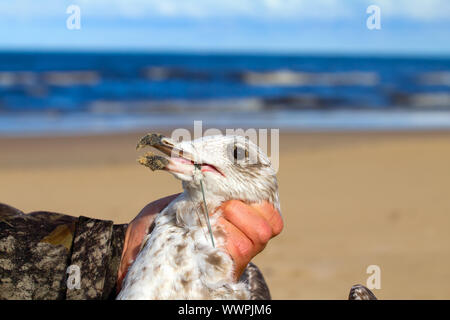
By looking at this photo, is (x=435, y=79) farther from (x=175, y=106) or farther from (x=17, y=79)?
(x=17, y=79)

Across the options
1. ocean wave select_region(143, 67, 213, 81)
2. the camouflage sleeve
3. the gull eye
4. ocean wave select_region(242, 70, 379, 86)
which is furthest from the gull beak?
ocean wave select_region(143, 67, 213, 81)

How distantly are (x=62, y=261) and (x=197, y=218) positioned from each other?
642mm

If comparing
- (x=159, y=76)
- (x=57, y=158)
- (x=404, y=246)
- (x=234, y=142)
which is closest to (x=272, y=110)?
(x=57, y=158)

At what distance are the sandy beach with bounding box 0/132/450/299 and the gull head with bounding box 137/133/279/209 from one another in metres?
3.79

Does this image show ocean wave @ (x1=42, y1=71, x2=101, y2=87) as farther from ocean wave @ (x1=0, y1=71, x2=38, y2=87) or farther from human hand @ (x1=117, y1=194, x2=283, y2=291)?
human hand @ (x1=117, y1=194, x2=283, y2=291)

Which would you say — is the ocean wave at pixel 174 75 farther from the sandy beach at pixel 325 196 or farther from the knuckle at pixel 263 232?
the knuckle at pixel 263 232

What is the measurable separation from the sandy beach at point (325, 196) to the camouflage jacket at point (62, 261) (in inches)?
147

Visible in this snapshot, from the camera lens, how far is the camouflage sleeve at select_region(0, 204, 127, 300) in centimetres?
274

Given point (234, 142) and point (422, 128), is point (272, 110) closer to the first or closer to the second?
point (422, 128)

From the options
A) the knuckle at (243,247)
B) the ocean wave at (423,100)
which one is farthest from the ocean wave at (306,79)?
the knuckle at (243,247)

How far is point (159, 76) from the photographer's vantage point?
116 feet

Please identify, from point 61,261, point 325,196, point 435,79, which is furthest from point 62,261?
point 435,79

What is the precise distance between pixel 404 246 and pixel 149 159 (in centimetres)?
584

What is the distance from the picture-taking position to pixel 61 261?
280 cm
